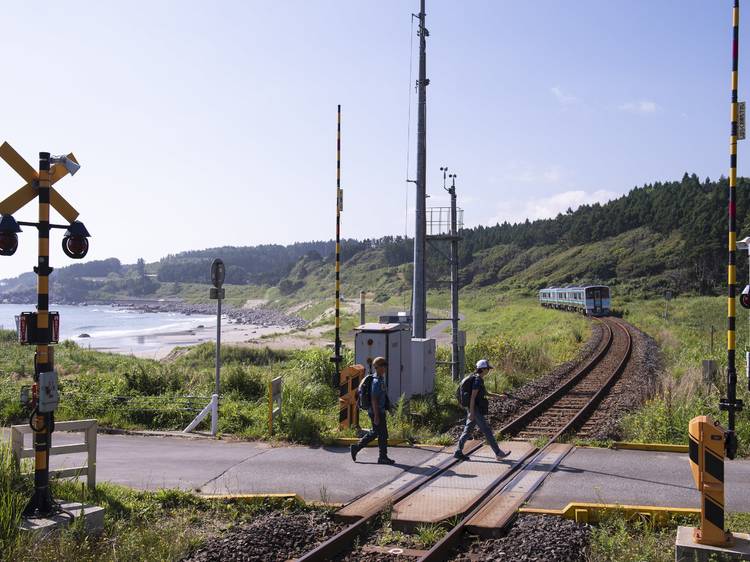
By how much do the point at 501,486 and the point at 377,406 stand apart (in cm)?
210

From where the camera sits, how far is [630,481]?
8.59 m

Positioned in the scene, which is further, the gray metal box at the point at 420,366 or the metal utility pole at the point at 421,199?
the metal utility pole at the point at 421,199

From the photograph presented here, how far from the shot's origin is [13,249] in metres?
6.82

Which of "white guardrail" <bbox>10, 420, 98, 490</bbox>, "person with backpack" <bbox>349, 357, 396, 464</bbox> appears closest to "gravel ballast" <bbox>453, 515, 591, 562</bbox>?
"person with backpack" <bbox>349, 357, 396, 464</bbox>

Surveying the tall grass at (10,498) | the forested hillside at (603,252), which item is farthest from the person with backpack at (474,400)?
the forested hillside at (603,252)

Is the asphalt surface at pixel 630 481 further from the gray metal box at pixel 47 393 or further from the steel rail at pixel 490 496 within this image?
the gray metal box at pixel 47 393

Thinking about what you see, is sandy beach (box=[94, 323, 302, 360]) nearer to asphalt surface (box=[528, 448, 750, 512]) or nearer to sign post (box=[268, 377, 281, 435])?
sign post (box=[268, 377, 281, 435])

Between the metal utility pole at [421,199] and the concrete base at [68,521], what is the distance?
8.85m

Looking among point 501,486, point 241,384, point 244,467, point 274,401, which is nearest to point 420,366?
point 274,401

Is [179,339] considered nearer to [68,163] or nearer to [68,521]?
[68,163]

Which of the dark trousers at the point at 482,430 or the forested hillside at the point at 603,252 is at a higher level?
the forested hillside at the point at 603,252

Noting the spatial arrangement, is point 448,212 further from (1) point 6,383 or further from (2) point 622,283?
(2) point 622,283

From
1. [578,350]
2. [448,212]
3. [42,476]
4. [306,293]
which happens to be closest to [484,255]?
[306,293]

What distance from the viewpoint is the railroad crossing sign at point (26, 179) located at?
703cm
